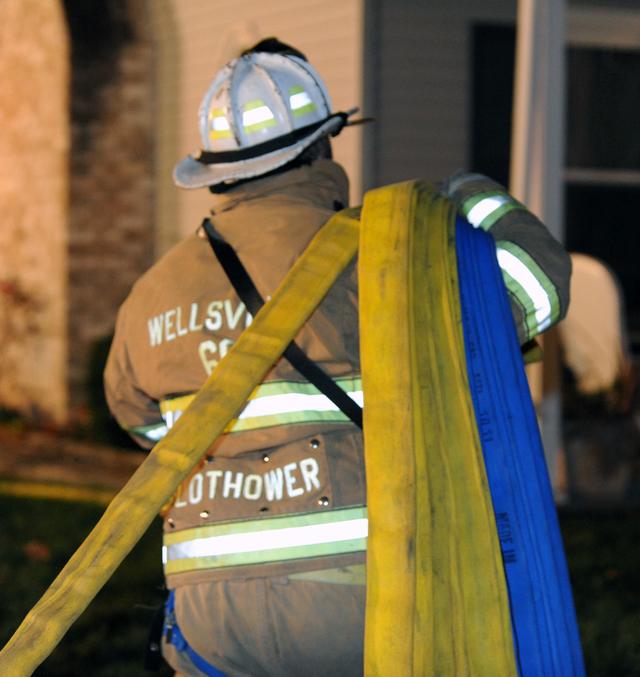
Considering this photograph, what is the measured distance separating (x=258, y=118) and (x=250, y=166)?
10 centimetres

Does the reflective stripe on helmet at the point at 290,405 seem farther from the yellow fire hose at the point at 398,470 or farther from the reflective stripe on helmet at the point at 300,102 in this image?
the reflective stripe on helmet at the point at 300,102

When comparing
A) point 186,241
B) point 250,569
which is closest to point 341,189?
point 186,241

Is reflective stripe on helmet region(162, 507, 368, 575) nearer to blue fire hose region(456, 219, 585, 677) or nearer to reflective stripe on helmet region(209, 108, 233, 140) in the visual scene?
blue fire hose region(456, 219, 585, 677)

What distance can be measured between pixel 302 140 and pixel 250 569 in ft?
2.79

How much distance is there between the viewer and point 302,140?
2.96m

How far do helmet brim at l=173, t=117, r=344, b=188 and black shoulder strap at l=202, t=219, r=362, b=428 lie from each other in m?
0.10

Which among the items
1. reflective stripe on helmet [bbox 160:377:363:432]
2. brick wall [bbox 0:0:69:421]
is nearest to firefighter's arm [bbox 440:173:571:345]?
reflective stripe on helmet [bbox 160:377:363:432]

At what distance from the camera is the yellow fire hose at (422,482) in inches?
95.3

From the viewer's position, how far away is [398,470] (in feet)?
8.15

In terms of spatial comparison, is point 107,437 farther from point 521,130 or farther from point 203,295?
point 203,295

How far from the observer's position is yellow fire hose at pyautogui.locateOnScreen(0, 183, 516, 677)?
2.42 metres

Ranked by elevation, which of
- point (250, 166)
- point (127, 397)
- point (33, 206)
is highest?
point (250, 166)

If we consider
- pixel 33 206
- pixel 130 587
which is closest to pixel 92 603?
pixel 130 587

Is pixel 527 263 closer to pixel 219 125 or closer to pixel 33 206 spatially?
pixel 219 125
